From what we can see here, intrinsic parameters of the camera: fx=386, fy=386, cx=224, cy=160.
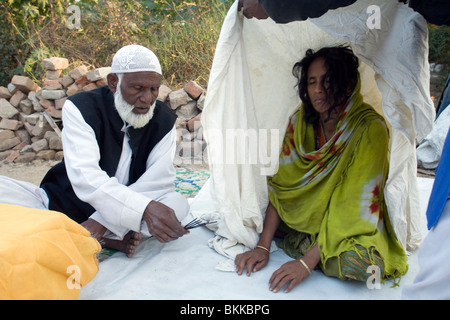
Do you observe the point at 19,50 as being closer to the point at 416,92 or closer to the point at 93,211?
the point at 93,211

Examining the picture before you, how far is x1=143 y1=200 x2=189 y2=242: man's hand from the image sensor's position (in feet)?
7.26

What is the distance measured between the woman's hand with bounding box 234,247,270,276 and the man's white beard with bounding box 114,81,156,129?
3.43ft

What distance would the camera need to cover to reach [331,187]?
2279mm

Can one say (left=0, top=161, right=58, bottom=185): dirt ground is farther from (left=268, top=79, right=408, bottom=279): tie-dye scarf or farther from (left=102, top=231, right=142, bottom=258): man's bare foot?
(left=268, top=79, right=408, bottom=279): tie-dye scarf

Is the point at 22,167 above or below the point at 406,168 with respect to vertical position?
below

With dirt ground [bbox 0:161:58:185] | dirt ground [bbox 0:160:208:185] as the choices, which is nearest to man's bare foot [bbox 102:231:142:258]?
dirt ground [bbox 0:160:208:185]

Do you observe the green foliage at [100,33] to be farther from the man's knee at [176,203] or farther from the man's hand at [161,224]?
the man's hand at [161,224]

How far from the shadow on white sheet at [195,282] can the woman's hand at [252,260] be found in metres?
0.03

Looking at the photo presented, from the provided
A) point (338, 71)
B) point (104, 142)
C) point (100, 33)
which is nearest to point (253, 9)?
point (338, 71)

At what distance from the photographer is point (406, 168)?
2189 mm

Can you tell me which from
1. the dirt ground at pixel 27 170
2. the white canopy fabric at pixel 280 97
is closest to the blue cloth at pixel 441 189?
the white canopy fabric at pixel 280 97

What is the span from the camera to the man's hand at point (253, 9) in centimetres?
207

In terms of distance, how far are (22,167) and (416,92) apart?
5414 millimetres
